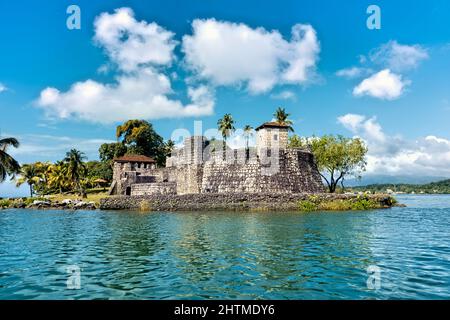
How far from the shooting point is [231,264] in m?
11.3

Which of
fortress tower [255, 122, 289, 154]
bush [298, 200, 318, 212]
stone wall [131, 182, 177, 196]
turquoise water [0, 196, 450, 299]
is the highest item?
fortress tower [255, 122, 289, 154]

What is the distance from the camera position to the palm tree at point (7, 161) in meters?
33.9

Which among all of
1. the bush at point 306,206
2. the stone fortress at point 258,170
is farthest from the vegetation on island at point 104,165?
the bush at point 306,206

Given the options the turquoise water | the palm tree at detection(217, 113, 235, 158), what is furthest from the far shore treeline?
the turquoise water

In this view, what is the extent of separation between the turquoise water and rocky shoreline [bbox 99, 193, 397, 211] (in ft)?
53.2

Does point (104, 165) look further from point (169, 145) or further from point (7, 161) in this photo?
point (7, 161)

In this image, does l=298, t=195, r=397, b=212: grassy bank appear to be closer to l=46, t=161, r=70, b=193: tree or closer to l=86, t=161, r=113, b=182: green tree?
l=46, t=161, r=70, b=193: tree

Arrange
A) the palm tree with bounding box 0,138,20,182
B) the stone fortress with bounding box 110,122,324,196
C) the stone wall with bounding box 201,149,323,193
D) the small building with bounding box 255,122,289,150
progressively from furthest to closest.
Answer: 1. the small building with bounding box 255,122,289,150
2. the stone fortress with bounding box 110,122,324,196
3. the stone wall with bounding box 201,149,323,193
4. the palm tree with bounding box 0,138,20,182

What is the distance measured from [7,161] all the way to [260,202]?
2585 cm

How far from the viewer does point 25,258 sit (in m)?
13.0

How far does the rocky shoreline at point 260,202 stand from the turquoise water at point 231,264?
53.2 feet

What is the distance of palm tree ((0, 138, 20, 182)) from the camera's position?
33.9 metres

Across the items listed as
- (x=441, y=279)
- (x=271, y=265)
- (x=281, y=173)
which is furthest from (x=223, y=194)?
(x=441, y=279)

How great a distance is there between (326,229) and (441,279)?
33.3ft
